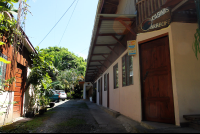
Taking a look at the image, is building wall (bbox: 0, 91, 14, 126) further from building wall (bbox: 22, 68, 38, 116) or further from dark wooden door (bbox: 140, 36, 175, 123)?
dark wooden door (bbox: 140, 36, 175, 123)

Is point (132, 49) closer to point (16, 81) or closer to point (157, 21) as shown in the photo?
point (157, 21)

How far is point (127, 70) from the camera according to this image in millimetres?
6301

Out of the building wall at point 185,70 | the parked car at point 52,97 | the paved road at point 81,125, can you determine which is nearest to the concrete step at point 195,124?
the building wall at point 185,70

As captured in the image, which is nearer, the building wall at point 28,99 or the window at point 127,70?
the window at point 127,70

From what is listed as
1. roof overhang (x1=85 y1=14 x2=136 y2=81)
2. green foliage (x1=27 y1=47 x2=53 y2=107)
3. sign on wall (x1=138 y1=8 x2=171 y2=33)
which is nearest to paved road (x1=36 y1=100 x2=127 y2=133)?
green foliage (x1=27 y1=47 x2=53 y2=107)

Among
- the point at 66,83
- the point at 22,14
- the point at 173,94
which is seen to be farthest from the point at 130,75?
the point at 66,83

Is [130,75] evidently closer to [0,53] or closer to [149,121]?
[149,121]

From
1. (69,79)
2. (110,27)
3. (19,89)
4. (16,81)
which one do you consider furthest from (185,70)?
(69,79)

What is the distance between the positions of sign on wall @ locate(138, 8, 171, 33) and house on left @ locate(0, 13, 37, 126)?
11.9 feet

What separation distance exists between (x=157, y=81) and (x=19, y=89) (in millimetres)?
5233

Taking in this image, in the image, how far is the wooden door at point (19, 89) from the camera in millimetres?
6173

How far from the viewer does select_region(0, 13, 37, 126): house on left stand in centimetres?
477

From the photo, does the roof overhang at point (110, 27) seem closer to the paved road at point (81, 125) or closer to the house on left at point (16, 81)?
the house on left at point (16, 81)

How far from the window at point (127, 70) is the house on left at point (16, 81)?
11.9 ft
